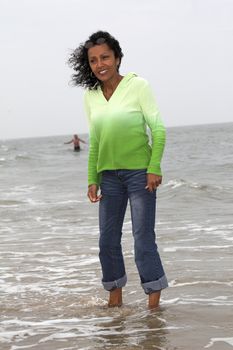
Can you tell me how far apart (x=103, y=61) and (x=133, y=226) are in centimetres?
112

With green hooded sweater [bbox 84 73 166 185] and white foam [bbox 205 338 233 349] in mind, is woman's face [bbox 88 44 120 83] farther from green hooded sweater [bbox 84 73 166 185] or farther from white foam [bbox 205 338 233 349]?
white foam [bbox 205 338 233 349]

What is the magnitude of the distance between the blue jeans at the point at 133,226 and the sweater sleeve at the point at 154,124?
117mm

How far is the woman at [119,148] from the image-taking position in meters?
3.69

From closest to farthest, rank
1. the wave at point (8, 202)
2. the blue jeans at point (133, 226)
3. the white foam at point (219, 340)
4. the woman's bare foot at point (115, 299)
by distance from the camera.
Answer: the white foam at point (219, 340) < the blue jeans at point (133, 226) < the woman's bare foot at point (115, 299) < the wave at point (8, 202)

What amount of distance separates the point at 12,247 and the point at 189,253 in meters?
2.20

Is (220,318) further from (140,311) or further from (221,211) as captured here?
(221,211)

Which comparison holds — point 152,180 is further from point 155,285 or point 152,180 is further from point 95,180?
point 155,285

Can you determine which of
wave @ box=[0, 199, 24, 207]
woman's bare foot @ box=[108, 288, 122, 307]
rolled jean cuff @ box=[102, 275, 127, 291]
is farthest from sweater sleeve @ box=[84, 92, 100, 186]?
wave @ box=[0, 199, 24, 207]

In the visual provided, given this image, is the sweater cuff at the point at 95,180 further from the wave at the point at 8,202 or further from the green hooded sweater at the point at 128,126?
the wave at the point at 8,202

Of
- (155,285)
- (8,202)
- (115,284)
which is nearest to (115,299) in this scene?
(115,284)

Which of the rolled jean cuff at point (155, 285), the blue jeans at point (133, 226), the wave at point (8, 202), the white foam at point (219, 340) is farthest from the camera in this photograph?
the wave at point (8, 202)

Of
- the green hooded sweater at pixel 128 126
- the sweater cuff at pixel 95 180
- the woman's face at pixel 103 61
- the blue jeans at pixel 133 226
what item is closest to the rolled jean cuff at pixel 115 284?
the blue jeans at pixel 133 226

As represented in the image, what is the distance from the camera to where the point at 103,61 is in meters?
3.80

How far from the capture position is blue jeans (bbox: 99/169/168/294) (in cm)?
376
